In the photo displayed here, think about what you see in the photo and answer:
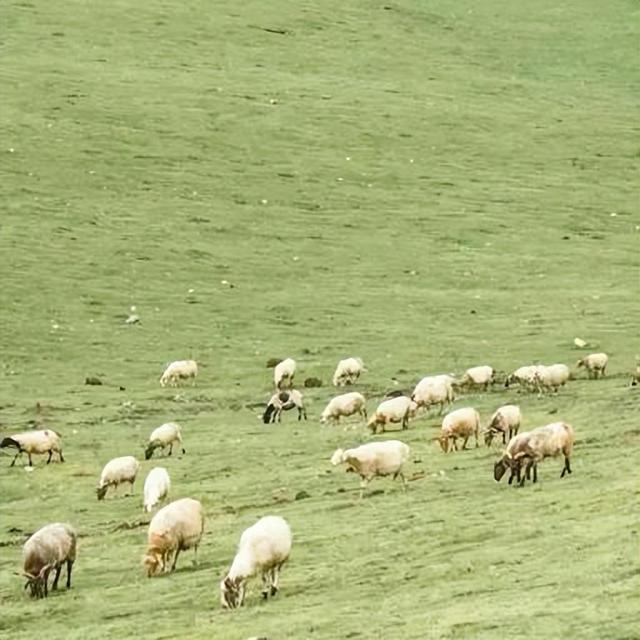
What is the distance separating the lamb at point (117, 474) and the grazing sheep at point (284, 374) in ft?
28.8

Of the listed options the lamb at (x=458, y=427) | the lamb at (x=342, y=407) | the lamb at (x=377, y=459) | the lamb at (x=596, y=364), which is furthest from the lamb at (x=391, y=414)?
the lamb at (x=596, y=364)

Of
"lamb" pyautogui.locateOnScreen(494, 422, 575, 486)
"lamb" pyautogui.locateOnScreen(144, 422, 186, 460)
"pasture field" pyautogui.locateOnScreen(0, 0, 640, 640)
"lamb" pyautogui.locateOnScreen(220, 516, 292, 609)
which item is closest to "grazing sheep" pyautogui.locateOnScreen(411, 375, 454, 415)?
"pasture field" pyautogui.locateOnScreen(0, 0, 640, 640)

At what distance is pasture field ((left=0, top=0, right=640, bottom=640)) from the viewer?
15.2m

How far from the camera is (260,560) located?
48.0 ft

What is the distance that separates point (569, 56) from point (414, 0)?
7.84 meters

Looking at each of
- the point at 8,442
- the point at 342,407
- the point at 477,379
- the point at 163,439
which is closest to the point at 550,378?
the point at 477,379

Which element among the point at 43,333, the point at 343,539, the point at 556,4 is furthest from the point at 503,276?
the point at 556,4

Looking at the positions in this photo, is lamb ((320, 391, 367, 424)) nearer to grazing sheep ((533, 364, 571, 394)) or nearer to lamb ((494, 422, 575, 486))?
grazing sheep ((533, 364, 571, 394))

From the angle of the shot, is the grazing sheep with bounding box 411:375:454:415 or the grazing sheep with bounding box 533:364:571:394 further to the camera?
the grazing sheep with bounding box 533:364:571:394

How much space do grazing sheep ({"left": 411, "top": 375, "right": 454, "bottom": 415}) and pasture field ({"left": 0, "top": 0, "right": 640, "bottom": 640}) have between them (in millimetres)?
669

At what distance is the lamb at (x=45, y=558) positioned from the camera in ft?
52.4

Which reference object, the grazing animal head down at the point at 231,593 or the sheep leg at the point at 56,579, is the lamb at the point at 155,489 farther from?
the grazing animal head down at the point at 231,593

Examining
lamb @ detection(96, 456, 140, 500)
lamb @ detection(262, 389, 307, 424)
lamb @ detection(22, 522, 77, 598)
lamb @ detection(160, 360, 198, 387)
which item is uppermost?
lamb @ detection(22, 522, 77, 598)

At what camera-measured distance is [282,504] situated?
1930 cm
